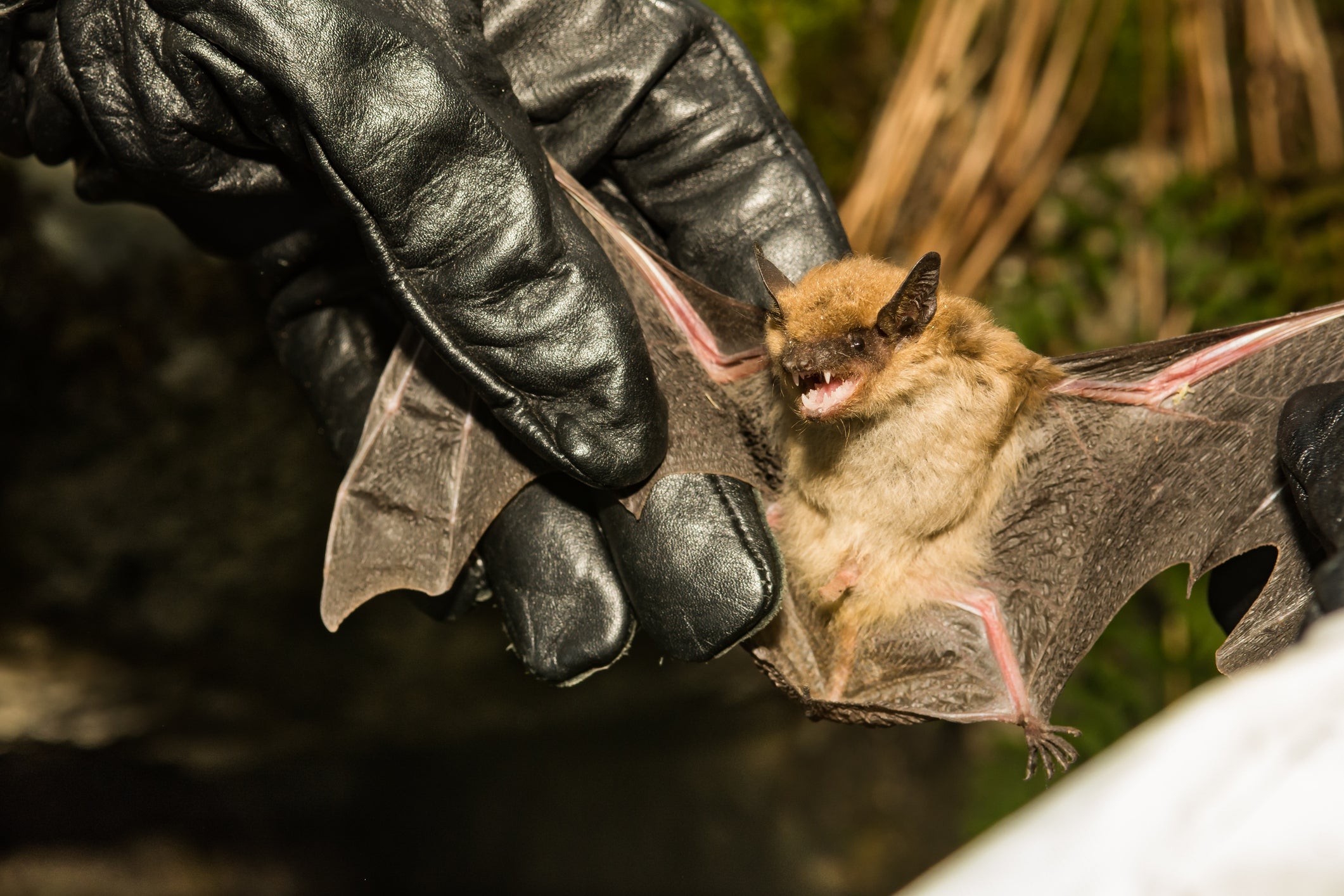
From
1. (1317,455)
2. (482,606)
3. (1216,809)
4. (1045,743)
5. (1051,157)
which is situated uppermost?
(1216,809)

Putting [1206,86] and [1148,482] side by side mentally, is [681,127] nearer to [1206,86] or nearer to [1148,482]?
[1148,482]

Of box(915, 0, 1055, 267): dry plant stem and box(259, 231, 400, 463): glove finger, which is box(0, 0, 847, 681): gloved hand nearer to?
box(259, 231, 400, 463): glove finger

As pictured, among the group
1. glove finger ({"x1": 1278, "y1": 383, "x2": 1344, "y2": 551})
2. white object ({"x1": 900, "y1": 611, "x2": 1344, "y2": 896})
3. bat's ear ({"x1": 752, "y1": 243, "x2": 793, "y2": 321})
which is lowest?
glove finger ({"x1": 1278, "y1": 383, "x2": 1344, "y2": 551})

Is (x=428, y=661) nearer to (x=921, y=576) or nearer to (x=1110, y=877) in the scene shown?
(x=921, y=576)

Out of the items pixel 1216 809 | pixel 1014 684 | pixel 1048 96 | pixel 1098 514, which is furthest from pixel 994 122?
pixel 1216 809

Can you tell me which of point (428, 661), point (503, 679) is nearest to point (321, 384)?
point (428, 661)

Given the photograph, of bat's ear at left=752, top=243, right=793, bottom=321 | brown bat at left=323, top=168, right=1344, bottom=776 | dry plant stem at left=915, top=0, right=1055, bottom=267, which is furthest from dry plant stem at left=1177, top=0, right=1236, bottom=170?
bat's ear at left=752, top=243, right=793, bottom=321
